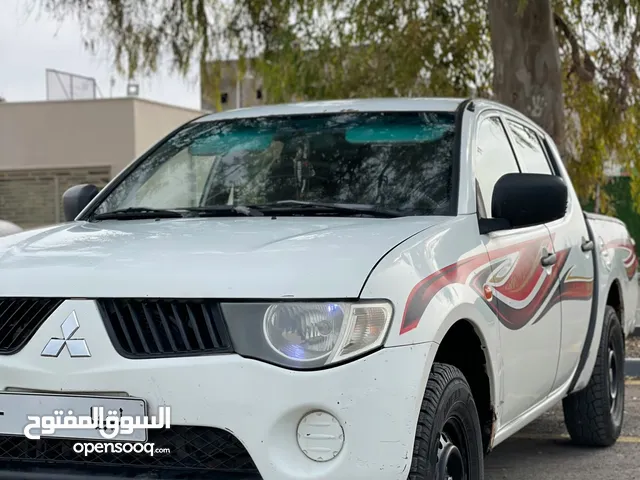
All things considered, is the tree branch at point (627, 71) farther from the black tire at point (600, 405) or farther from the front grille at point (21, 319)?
the front grille at point (21, 319)

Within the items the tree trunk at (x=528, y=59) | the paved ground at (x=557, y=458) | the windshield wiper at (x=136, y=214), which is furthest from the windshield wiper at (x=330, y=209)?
the tree trunk at (x=528, y=59)

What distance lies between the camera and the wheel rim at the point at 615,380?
6.28 m

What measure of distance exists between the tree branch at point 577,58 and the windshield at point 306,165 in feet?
24.1

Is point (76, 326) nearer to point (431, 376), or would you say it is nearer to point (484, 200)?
point (431, 376)

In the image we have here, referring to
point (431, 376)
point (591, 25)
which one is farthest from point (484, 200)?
point (591, 25)

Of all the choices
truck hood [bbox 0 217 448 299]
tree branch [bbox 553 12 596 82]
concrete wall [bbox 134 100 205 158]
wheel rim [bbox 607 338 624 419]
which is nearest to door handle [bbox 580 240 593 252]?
wheel rim [bbox 607 338 624 419]

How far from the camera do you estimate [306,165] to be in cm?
476

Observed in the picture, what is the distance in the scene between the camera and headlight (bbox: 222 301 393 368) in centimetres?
319

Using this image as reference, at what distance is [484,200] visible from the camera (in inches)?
180

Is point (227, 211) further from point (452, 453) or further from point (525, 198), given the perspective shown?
point (452, 453)

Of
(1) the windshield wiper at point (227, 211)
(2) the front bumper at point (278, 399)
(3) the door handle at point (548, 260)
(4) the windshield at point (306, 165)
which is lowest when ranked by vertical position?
(2) the front bumper at point (278, 399)

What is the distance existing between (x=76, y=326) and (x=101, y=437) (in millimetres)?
323

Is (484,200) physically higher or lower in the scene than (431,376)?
higher

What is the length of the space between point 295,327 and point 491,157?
1936mm
